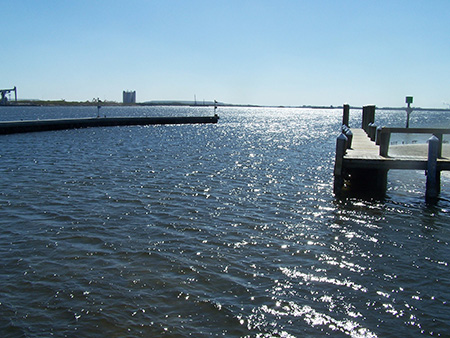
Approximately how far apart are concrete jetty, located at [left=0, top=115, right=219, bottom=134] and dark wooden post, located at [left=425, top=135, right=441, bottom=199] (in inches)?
1672

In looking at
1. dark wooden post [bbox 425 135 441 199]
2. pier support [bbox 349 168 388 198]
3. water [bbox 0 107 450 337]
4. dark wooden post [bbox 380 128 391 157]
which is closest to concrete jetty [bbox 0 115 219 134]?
water [bbox 0 107 450 337]

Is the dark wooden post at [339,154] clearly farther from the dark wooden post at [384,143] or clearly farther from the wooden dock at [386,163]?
the dark wooden post at [384,143]

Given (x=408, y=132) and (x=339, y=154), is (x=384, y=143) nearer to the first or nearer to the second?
(x=408, y=132)

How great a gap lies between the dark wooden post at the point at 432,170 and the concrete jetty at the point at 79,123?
1672 inches

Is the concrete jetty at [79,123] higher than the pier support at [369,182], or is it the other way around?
the concrete jetty at [79,123]

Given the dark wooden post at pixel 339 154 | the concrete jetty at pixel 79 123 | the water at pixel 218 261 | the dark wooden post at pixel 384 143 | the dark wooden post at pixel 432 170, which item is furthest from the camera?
the concrete jetty at pixel 79 123

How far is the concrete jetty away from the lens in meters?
44.1

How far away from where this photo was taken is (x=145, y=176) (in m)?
18.4

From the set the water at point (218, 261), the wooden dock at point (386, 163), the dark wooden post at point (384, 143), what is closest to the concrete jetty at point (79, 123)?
the water at point (218, 261)

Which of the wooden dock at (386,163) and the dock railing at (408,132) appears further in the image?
the dock railing at (408,132)

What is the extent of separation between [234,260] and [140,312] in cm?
265

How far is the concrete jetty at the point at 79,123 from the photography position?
44.1 m

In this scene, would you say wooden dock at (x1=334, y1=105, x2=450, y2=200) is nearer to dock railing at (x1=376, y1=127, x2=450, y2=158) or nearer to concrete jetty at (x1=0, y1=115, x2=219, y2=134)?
dock railing at (x1=376, y1=127, x2=450, y2=158)

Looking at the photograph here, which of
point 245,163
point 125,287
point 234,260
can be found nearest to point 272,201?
point 234,260
